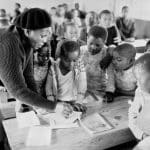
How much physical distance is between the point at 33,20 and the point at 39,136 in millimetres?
674

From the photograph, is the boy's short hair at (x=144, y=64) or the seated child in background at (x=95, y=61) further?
the seated child in background at (x=95, y=61)

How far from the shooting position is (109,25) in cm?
370

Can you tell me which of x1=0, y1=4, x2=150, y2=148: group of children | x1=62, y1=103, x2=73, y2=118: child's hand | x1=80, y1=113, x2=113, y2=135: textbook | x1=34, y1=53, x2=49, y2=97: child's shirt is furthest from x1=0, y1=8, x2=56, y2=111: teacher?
x1=34, y1=53, x2=49, y2=97: child's shirt

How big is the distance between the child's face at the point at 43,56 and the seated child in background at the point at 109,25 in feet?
6.32

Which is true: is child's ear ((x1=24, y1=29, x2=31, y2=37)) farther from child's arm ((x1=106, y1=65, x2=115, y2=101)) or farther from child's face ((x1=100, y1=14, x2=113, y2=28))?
child's face ((x1=100, y1=14, x2=113, y2=28))

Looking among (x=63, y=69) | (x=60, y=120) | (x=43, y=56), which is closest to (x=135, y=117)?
(x=60, y=120)

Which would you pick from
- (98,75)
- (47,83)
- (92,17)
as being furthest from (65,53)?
(92,17)

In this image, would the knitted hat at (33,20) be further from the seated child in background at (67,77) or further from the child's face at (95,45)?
the child's face at (95,45)

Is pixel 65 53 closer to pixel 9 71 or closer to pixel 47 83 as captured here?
pixel 47 83

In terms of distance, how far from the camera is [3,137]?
1738 mm

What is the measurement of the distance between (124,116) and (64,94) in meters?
0.57

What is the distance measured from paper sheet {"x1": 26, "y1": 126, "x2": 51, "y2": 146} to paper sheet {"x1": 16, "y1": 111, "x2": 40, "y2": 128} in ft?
0.16

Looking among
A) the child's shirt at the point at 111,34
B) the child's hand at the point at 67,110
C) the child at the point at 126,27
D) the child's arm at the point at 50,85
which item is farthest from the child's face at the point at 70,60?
the child at the point at 126,27

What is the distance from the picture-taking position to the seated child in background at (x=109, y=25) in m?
3.60
